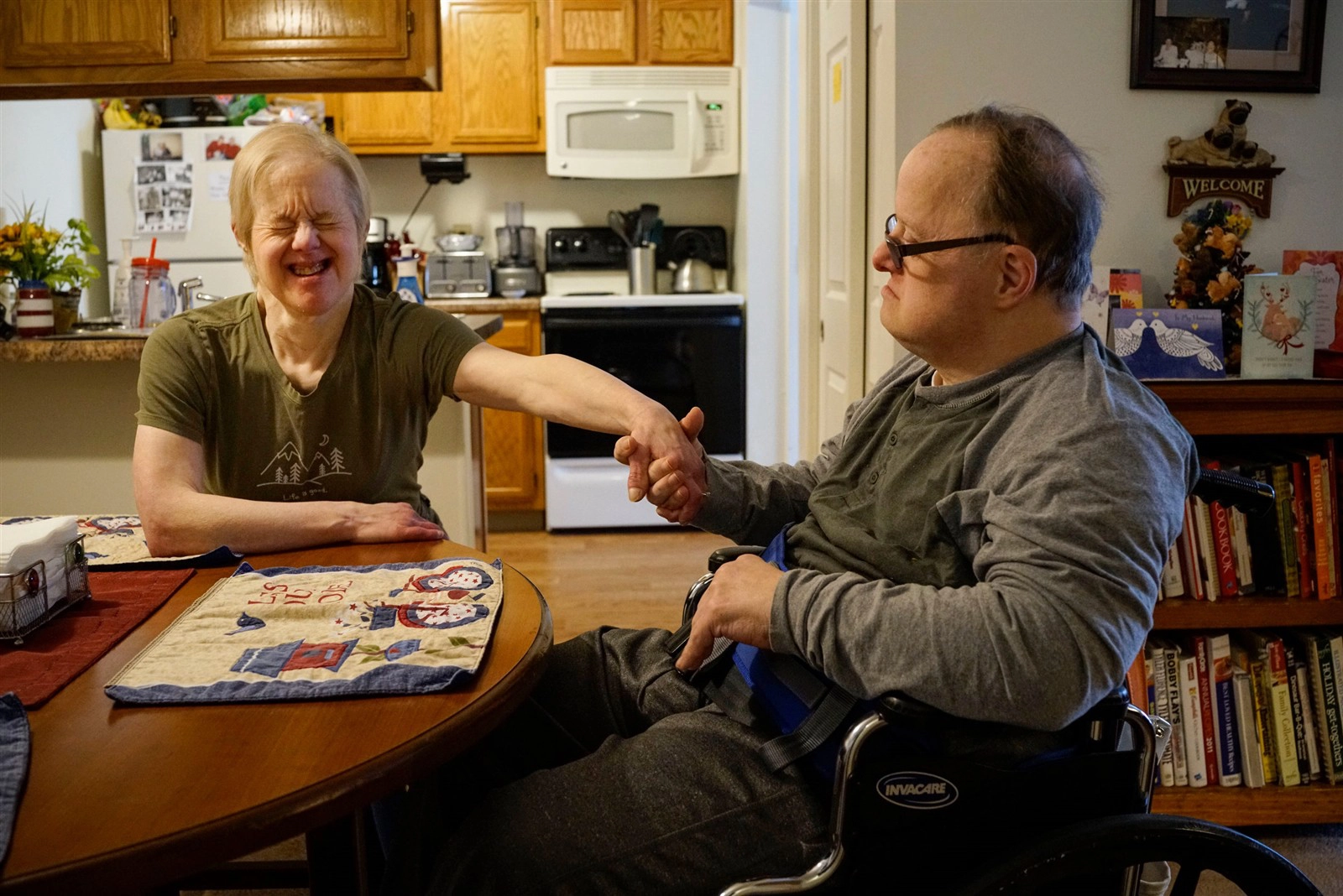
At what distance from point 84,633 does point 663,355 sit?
11.9 feet

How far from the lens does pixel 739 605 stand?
1.11 metres

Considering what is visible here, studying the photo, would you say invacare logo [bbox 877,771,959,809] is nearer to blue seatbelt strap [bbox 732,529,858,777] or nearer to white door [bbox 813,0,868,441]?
blue seatbelt strap [bbox 732,529,858,777]

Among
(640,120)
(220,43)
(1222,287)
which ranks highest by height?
(640,120)

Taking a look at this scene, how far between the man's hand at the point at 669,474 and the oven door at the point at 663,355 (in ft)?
10.3

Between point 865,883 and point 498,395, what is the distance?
92 centimetres

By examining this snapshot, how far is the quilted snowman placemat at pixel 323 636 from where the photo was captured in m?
0.96

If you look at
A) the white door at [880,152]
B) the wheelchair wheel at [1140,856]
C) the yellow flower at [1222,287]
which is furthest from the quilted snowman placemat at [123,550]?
the yellow flower at [1222,287]

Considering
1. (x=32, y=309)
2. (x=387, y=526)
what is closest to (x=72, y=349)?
(x=32, y=309)

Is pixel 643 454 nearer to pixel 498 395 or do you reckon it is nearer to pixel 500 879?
pixel 498 395

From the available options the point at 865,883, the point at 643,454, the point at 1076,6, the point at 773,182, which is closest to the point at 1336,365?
the point at 1076,6

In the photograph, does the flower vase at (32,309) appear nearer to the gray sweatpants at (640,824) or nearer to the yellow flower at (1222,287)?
the gray sweatpants at (640,824)

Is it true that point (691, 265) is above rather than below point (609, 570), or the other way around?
above

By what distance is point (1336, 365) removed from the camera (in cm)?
215

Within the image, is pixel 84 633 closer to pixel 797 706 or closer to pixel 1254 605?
pixel 797 706
